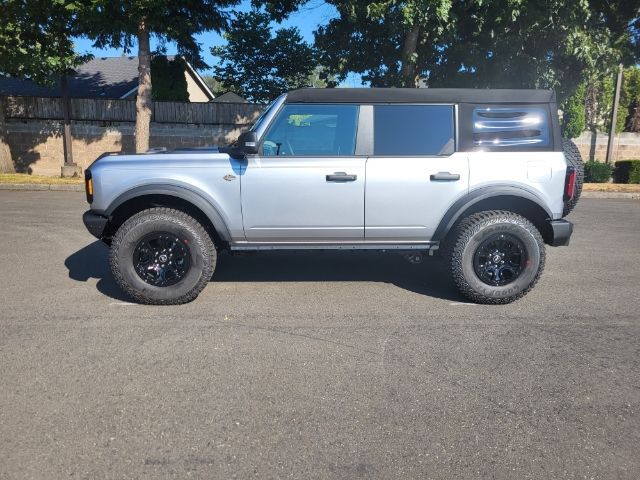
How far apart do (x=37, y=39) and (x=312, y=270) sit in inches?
532

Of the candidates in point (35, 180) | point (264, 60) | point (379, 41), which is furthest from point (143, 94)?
point (264, 60)

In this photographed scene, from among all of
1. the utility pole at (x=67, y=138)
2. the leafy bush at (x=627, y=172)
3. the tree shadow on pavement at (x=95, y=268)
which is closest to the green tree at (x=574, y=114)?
the leafy bush at (x=627, y=172)

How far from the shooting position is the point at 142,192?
14.2 feet

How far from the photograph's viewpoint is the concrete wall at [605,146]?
18.5 metres

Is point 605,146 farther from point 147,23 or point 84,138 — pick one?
point 84,138

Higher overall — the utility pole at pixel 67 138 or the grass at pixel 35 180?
the utility pole at pixel 67 138

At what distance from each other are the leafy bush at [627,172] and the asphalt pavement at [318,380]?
13.4 metres

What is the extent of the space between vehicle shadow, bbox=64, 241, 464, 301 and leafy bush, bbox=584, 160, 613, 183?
12.9 metres

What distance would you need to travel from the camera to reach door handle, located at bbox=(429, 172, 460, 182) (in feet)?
14.5

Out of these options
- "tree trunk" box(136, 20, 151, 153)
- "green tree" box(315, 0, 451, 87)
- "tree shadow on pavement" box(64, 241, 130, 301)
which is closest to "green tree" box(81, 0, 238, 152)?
"tree trunk" box(136, 20, 151, 153)

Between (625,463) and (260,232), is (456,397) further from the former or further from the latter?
(260,232)

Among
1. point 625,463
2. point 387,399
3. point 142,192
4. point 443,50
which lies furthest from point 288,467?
point 443,50

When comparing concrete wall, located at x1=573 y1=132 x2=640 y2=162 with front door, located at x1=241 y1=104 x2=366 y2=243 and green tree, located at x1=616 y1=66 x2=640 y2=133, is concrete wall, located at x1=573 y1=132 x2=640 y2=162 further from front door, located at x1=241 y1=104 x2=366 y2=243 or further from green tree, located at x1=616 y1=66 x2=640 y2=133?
front door, located at x1=241 y1=104 x2=366 y2=243

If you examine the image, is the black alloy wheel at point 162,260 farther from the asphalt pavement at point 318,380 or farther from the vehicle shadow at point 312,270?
the vehicle shadow at point 312,270
